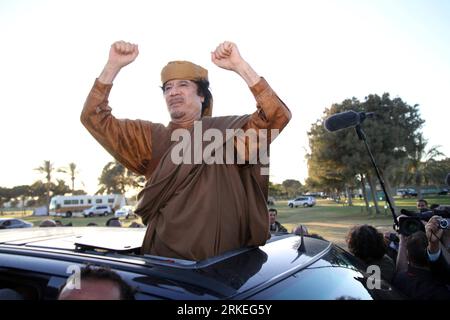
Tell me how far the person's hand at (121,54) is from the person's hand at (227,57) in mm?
561

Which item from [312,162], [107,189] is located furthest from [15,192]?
[312,162]

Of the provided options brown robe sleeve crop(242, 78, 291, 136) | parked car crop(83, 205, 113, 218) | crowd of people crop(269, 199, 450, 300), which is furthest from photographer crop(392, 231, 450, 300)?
parked car crop(83, 205, 113, 218)

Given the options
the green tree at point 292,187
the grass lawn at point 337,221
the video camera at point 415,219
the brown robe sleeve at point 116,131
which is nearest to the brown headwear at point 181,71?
the brown robe sleeve at point 116,131

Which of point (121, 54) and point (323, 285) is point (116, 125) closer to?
point (121, 54)

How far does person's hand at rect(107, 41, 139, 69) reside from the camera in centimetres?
229

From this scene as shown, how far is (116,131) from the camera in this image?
7.82 feet

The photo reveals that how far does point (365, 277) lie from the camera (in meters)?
2.13

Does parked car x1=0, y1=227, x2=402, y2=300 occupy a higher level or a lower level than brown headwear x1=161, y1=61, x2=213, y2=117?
lower

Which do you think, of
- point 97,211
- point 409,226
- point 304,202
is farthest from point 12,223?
point 304,202

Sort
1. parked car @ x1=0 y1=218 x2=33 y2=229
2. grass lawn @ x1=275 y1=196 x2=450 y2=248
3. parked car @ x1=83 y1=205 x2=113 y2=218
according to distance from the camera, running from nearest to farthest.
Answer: parked car @ x1=0 y1=218 x2=33 y2=229, grass lawn @ x1=275 y1=196 x2=450 y2=248, parked car @ x1=83 y1=205 x2=113 y2=218

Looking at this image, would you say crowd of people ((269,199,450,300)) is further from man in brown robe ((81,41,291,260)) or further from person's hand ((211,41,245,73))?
person's hand ((211,41,245,73))

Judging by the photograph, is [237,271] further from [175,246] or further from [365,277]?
[365,277]
